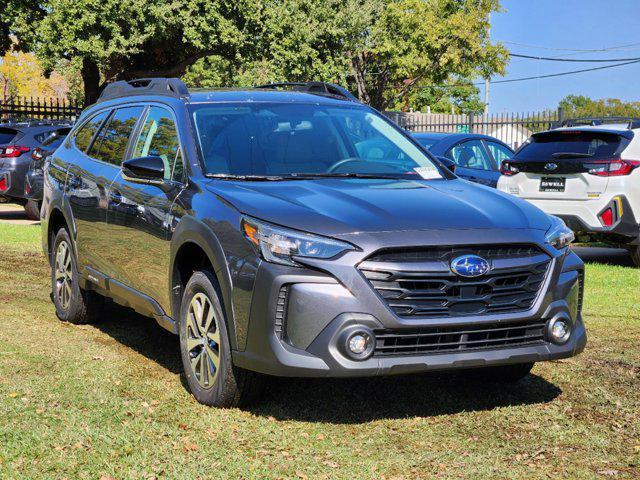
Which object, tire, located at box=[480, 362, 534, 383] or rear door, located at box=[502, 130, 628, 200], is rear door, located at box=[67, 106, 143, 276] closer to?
tire, located at box=[480, 362, 534, 383]

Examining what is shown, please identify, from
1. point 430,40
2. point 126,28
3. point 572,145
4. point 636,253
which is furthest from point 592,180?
point 430,40

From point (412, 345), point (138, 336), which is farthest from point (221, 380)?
point (138, 336)

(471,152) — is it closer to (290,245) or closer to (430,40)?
(290,245)

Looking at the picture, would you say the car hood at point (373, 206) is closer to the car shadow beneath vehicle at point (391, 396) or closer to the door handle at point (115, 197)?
the car shadow beneath vehicle at point (391, 396)

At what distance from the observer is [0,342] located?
7.31 metres

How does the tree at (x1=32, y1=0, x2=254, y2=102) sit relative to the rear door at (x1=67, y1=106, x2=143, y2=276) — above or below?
above

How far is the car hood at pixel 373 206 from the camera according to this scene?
501 cm

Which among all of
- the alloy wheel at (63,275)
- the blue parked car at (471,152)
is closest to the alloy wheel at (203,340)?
the alloy wheel at (63,275)

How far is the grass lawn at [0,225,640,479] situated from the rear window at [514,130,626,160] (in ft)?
15.9

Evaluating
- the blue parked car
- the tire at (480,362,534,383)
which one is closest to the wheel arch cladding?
the tire at (480,362,534,383)

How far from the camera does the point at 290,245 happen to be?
16.1 feet

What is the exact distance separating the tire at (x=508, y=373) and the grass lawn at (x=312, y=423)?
10 cm

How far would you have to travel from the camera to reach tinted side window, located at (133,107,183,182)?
20.2 ft

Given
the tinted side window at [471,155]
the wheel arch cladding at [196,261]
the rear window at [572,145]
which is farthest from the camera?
the tinted side window at [471,155]
